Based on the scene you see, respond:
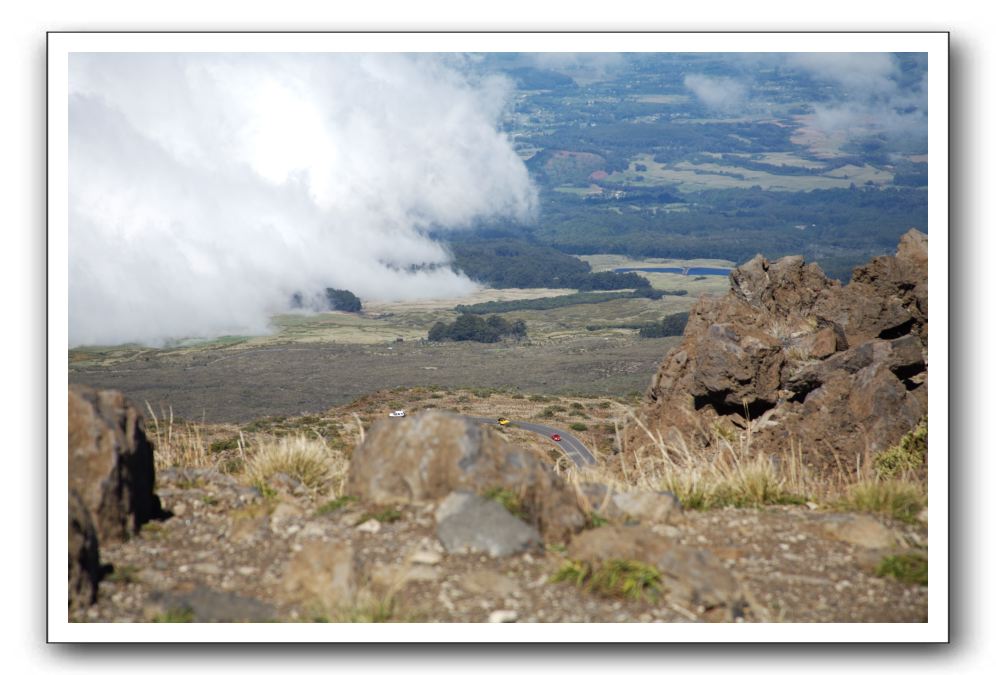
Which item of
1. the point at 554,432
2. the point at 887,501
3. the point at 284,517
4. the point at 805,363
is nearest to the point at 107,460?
the point at 284,517

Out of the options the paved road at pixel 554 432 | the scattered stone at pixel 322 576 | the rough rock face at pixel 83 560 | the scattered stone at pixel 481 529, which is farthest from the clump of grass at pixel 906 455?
the paved road at pixel 554 432

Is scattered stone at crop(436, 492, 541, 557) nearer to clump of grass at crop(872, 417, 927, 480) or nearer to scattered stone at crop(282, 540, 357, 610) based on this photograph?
scattered stone at crop(282, 540, 357, 610)

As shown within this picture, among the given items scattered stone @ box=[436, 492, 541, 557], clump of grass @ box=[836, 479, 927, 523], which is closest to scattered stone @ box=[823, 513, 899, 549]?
clump of grass @ box=[836, 479, 927, 523]

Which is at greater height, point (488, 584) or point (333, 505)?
point (333, 505)

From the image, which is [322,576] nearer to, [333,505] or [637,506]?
[333,505]

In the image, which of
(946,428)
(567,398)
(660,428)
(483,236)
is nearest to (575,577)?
(946,428)

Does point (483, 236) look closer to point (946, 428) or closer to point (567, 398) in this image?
point (567, 398)

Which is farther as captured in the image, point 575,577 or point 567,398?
point 567,398
